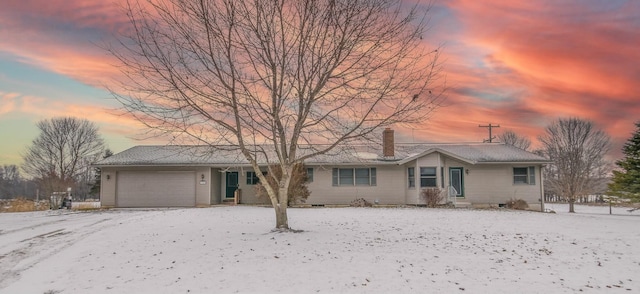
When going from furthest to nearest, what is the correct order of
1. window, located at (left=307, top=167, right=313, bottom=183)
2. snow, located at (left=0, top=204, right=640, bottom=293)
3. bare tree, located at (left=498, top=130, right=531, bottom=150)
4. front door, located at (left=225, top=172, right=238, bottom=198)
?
bare tree, located at (left=498, top=130, right=531, bottom=150), front door, located at (left=225, top=172, right=238, bottom=198), window, located at (left=307, top=167, right=313, bottom=183), snow, located at (left=0, top=204, right=640, bottom=293)

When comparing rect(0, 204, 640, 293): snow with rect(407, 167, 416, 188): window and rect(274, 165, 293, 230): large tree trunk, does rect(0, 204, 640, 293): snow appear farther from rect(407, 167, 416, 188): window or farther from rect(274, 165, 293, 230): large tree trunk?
rect(407, 167, 416, 188): window

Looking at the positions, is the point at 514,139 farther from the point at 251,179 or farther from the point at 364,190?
the point at 251,179

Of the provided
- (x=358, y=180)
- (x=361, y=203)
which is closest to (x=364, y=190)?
(x=358, y=180)

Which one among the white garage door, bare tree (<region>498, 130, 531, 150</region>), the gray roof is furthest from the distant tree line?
bare tree (<region>498, 130, 531, 150</region>)

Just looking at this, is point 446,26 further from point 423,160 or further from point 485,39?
point 423,160

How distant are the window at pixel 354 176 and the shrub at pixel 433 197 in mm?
3121

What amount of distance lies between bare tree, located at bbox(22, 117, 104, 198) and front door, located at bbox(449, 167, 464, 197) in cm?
3684

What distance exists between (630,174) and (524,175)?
19.4 feet

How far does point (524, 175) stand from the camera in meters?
24.8

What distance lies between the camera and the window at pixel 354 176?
24.8 m

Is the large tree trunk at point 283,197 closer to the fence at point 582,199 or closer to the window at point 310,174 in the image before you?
the window at point 310,174

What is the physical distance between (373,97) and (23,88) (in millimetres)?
14227

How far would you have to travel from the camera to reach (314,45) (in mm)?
11039

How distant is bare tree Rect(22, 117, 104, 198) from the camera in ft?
143
